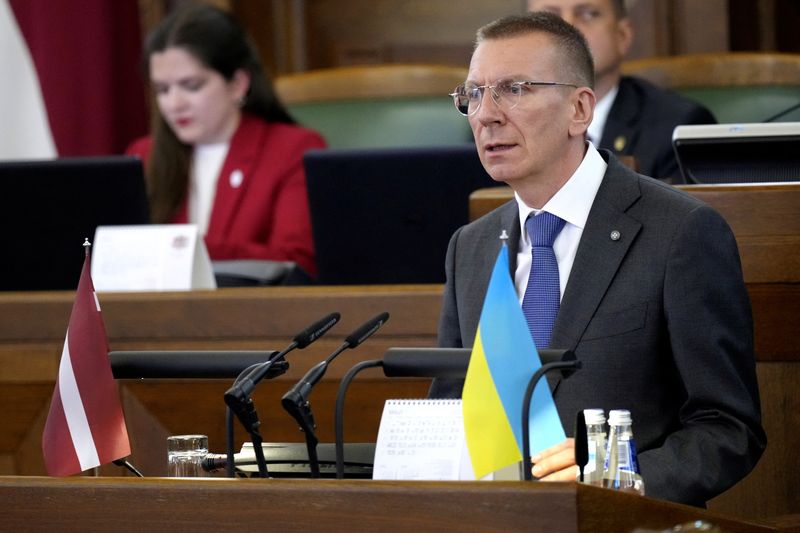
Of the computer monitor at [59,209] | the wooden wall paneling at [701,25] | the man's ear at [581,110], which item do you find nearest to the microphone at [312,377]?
the man's ear at [581,110]

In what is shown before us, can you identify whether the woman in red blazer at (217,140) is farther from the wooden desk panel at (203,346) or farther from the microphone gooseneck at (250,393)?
the microphone gooseneck at (250,393)

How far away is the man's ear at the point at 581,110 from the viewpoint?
6.66 feet

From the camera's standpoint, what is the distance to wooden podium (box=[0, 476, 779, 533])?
4.41 feet

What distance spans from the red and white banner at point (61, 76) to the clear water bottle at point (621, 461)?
339cm

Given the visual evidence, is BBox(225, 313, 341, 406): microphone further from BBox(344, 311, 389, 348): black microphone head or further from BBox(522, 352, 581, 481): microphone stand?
BBox(522, 352, 581, 481): microphone stand

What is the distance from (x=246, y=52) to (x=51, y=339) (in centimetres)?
134

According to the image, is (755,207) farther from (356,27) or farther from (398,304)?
(356,27)

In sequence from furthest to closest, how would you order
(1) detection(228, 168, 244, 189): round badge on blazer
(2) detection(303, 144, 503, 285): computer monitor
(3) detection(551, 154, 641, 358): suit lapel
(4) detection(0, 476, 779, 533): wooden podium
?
(1) detection(228, 168, 244, 189): round badge on blazer → (2) detection(303, 144, 503, 285): computer monitor → (3) detection(551, 154, 641, 358): suit lapel → (4) detection(0, 476, 779, 533): wooden podium

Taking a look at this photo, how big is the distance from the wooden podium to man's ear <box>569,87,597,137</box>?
70cm

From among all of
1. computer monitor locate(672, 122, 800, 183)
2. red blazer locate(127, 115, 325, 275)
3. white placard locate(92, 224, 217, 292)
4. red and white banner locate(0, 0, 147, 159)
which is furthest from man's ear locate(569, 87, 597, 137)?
red and white banner locate(0, 0, 147, 159)

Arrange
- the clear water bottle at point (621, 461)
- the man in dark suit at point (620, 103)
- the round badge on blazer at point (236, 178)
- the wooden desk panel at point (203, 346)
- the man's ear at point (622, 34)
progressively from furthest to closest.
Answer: the round badge on blazer at point (236, 178) < the man's ear at point (622, 34) < the man in dark suit at point (620, 103) < the wooden desk panel at point (203, 346) < the clear water bottle at point (621, 461)

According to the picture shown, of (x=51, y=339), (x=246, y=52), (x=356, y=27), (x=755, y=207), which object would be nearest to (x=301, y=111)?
(x=246, y=52)

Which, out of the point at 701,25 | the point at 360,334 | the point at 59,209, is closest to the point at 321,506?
the point at 360,334

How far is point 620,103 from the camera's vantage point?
11.5ft
